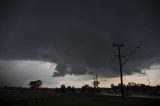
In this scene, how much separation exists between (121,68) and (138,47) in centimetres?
973

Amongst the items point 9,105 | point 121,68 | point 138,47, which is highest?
point 138,47

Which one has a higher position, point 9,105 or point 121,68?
point 121,68

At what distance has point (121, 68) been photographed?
51.9 meters

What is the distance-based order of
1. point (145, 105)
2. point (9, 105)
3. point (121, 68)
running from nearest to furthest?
point (9, 105) → point (145, 105) → point (121, 68)

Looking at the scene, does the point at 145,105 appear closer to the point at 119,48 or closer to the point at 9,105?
the point at 9,105

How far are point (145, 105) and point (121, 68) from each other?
68.1ft

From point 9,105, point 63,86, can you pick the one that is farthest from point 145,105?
point 63,86

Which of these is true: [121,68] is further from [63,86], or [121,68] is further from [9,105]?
[63,86]

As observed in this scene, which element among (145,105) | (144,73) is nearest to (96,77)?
(144,73)

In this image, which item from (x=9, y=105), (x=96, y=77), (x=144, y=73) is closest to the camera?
(x=9, y=105)

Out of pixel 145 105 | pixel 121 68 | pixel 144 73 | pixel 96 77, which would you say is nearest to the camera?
pixel 145 105

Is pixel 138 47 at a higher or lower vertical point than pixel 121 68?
higher

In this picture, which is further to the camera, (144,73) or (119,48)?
(144,73)

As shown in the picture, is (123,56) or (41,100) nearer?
(41,100)
